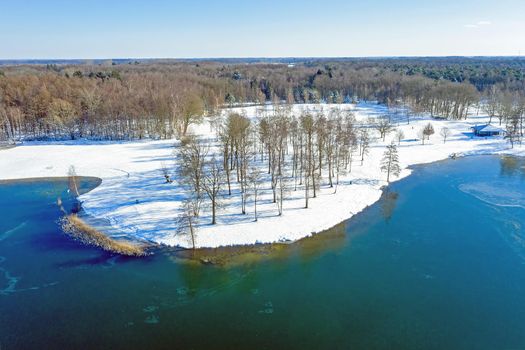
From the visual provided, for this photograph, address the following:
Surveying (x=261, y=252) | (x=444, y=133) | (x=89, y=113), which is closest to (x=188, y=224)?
(x=261, y=252)

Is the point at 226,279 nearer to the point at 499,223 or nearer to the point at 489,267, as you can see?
the point at 489,267

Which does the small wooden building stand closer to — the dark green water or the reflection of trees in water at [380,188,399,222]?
the reflection of trees in water at [380,188,399,222]

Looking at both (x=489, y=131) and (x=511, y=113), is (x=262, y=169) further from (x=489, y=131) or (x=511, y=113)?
(x=511, y=113)

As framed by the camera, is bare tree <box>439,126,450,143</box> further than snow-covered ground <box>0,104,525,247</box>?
Yes

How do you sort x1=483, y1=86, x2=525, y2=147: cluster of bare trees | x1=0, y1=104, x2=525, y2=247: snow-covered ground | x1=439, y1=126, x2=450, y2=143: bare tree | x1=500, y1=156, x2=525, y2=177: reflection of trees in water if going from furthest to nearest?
1. x1=439, y1=126, x2=450, y2=143: bare tree
2. x1=483, y1=86, x2=525, y2=147: cluster of bare trees
3. x1=500, y1=156, x2=525, y2=177: reflection of trees in water
4. x1=0, y1=104, x2=525, y2=247: snow-covered ground

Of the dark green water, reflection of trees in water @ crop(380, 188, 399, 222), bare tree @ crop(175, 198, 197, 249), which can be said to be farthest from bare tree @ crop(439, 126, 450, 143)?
bare tree @ crop(175, 198, 197, 249)

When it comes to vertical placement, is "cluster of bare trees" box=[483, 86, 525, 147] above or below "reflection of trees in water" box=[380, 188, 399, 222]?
above
